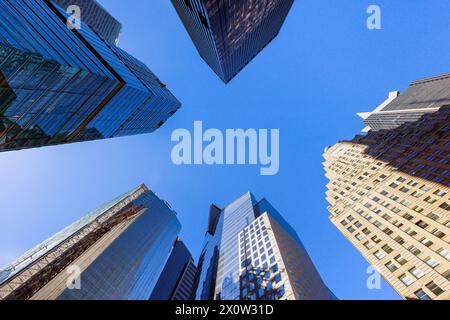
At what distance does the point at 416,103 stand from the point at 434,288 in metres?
162

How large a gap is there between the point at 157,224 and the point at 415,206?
102m

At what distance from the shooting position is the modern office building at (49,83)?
23.1 metres

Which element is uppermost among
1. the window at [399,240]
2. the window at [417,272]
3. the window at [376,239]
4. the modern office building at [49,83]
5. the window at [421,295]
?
the modern office building at [49,83]

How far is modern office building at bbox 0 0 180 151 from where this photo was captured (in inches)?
910

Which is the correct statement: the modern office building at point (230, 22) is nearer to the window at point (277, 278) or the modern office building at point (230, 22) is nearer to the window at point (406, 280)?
the window at point (406, 280)

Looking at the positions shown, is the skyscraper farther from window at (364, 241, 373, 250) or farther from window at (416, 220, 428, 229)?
window at (364, 241, 373, 250)

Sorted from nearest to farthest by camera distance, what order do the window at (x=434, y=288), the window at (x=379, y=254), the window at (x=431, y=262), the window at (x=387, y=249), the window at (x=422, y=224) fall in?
the window at (x=434, y=288) → the window at (x=431, y=262) → the window at (x=422, y=224) → the window at (x=387, y=249) → the window at (x=379, y=254)

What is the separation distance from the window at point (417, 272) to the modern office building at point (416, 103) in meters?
120

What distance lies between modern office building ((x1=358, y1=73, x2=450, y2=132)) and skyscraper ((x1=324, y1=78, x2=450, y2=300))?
83.5m

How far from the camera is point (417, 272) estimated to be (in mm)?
33219

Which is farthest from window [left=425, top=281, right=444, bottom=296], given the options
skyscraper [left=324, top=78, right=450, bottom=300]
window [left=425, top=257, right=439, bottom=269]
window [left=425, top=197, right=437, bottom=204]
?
window [left=425, top=197, right=437, bottom=204]

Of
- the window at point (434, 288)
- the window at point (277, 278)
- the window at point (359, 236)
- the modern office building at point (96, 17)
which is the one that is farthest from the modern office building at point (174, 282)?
the modern office building at point (96, 17)

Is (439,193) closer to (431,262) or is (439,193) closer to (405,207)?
(405,207)
